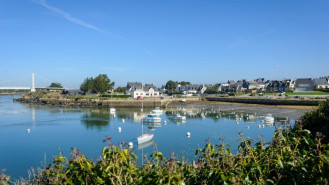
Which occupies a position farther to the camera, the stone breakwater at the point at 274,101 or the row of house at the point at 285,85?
the row of house at the point at 285,85

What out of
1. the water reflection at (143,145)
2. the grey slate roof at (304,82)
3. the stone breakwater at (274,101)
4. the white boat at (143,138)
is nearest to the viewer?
the water reflection at (143,145)

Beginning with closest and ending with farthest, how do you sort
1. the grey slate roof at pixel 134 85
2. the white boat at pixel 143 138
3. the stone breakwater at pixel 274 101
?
the white boat at pixel 143 138, the stone breakwater at pixel 274 101, the grey slate roof at pixel 134 85

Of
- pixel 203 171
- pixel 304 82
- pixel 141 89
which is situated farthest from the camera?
pixel 141 89

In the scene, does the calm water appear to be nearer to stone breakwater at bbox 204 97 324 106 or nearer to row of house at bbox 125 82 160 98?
stone breakwater at bbox 204 97 324 106

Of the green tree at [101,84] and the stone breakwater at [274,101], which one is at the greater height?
the green tree at [101,84]

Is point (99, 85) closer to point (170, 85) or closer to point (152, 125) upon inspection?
point (170, 85)

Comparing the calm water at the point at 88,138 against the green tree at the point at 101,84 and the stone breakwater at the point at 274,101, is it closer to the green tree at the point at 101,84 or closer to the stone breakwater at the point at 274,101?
the stone breakwater at the point at 274,101

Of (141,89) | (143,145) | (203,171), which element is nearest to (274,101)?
(143,145)

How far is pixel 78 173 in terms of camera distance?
10.2 ft

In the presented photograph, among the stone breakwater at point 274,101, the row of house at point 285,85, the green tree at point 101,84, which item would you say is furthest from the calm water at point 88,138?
the row of house at point 285,85

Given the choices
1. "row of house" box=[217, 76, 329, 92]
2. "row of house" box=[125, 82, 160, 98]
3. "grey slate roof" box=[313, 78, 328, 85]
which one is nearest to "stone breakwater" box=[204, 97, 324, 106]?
"row of house" box=[125, 82, 160, 98]

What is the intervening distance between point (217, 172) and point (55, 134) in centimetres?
3265


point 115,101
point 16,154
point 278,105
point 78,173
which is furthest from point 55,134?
point 278,105

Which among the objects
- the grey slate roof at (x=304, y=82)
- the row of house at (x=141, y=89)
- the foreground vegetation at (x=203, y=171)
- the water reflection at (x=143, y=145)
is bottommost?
the water reflection at (x=143, y=145)
